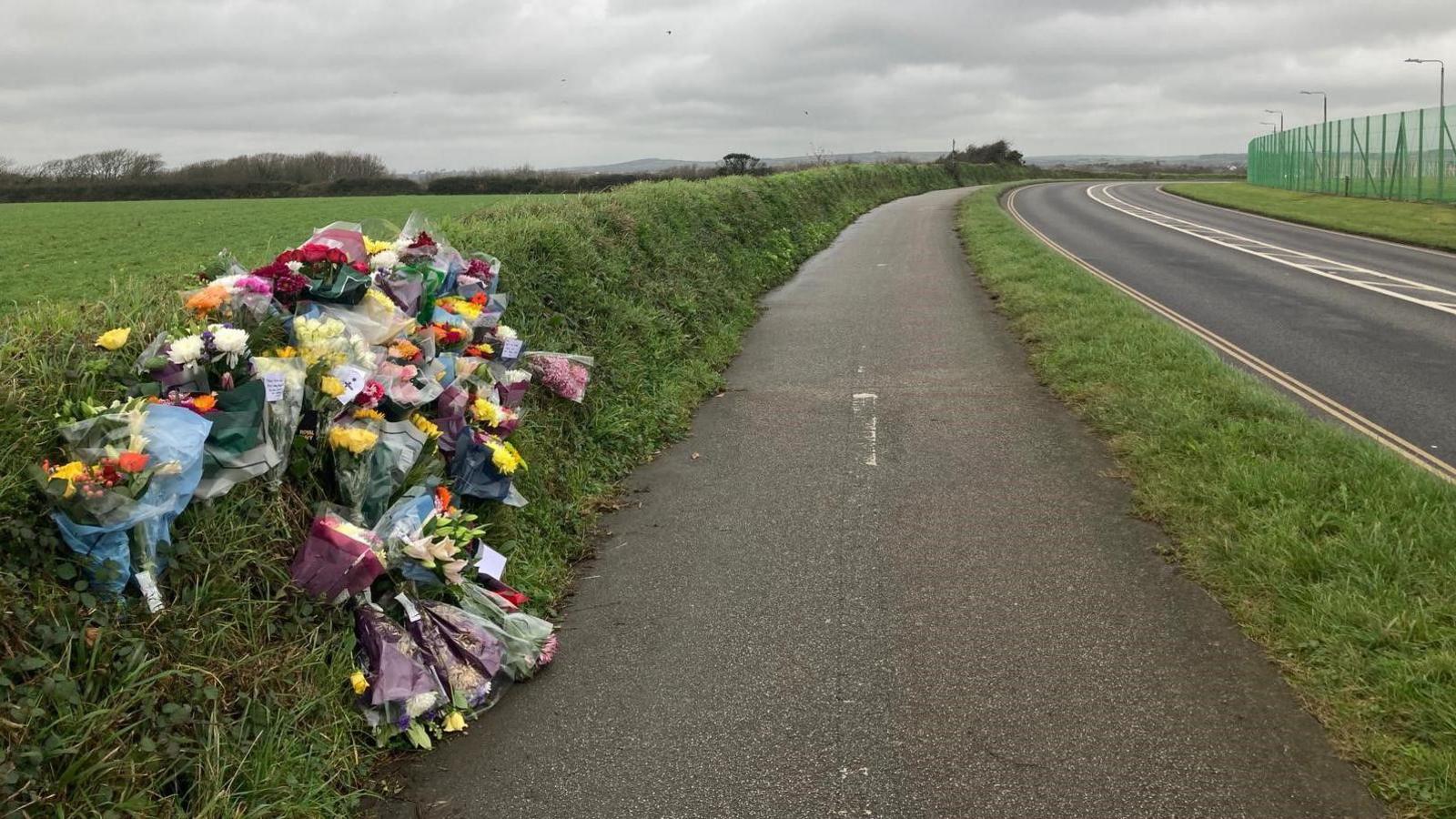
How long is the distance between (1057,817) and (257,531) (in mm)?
3093

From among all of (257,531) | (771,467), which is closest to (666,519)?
(771,467)

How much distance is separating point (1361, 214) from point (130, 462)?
34.1 m

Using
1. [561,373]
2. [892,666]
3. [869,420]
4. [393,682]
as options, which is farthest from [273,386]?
[869,420]

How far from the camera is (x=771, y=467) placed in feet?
24.1

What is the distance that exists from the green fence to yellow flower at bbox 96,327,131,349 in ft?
116

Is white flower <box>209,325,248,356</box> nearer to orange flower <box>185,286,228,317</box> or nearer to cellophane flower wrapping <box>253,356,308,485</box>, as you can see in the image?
cellophane flower wrapping <box>253,356,308,485</box>

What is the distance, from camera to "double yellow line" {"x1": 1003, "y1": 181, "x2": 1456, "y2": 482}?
22.5 ft

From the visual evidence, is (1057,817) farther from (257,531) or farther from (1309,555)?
(257,531)

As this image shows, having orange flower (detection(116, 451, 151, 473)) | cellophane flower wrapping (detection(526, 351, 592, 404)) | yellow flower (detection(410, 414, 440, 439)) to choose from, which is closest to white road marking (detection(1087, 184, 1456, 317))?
cellophane flower wrapping (detection(526, 351, 592, 404))

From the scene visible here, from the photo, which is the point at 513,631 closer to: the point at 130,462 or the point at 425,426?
the point at 425,426

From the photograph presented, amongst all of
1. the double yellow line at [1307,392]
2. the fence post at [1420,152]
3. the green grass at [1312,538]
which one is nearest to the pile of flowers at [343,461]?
the green grass at [1312,538]

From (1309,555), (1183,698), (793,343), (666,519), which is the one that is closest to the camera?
(1183,698)

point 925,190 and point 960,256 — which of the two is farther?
point 925,190

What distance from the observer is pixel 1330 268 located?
57.2 ft
